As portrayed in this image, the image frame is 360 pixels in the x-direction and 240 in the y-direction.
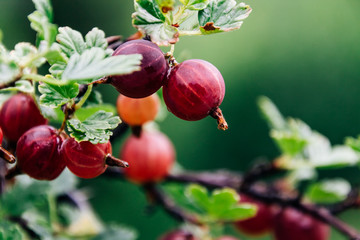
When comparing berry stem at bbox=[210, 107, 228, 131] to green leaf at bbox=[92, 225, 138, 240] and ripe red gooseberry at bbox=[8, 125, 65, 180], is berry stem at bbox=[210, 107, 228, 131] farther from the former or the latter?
green leaf at bbox=[92, 225, 138, 240]

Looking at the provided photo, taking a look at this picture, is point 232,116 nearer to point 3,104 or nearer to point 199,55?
point 199,55

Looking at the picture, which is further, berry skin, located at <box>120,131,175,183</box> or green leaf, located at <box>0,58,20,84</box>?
berry skin, located at <box>120,131,175,183</box>

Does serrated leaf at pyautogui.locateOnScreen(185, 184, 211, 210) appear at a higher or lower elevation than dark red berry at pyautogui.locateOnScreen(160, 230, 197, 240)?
higher

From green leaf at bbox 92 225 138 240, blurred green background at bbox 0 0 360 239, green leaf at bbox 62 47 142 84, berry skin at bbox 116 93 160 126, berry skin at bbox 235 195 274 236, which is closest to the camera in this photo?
green leaf at bbox 62 47 142 84

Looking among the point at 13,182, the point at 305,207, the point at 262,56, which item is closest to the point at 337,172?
the point at 262,56

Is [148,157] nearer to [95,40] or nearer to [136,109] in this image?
[136,109]

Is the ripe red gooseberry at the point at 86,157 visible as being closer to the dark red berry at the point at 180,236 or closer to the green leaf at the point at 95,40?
the green leaf at the point at 95,40

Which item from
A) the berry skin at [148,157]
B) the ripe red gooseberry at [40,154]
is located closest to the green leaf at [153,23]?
the ripe red gooseberry at [40,154]

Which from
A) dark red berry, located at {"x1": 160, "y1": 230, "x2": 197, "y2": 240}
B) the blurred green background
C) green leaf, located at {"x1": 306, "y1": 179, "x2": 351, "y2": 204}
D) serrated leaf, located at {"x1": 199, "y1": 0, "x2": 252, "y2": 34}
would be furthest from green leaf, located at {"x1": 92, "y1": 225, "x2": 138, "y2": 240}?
the blurred green background
